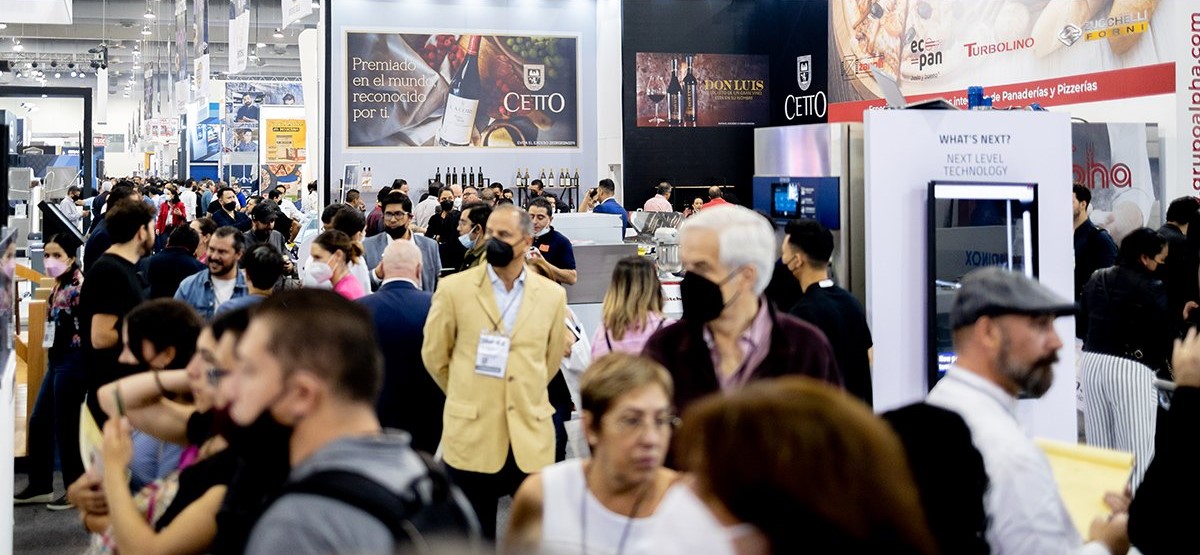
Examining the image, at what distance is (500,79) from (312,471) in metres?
14.5

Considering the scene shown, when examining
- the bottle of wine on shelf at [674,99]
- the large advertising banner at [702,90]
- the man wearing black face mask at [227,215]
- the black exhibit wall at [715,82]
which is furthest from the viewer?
the bottle of wine on shelf at [674,99]

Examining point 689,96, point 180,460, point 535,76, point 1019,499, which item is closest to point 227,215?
point 535,76

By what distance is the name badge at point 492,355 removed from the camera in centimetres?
414

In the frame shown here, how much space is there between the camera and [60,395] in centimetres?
569

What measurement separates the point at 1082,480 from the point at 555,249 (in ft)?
16.7

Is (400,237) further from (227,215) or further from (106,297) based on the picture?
(227,215)

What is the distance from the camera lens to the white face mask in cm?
543

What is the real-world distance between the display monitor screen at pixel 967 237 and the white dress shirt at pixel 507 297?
1.70m

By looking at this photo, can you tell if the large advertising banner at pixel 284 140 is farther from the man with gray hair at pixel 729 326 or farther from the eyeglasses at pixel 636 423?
the eyeglasses at pixel 636 423

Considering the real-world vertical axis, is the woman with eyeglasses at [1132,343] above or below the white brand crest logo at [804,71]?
below

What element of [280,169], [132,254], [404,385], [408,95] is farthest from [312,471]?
[280,169]

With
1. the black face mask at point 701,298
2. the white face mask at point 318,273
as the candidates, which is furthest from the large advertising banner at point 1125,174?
the black face mask at point 701,298

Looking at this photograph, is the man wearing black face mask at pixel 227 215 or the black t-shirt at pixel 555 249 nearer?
the black t-shirt at pixel 555 249

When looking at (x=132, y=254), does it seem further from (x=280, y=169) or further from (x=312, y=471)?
(x=280, y=169)
